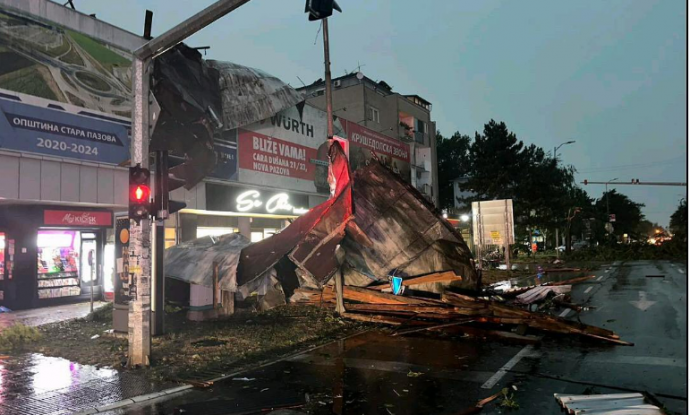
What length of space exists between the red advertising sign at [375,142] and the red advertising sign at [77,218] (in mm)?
13611

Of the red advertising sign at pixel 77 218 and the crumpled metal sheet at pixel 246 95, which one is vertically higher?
the crumpled metal sheet at pixel 246 95

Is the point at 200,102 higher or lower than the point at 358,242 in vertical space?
higher

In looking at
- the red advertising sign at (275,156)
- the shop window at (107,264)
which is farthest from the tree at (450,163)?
the shop window at (107,264)

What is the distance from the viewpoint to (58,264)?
1633 cm

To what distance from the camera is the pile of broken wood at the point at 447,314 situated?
9906mm

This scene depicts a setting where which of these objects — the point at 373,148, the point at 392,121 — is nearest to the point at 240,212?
the point at 373,148

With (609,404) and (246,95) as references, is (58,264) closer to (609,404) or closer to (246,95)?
(246,95)

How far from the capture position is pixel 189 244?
47.2 ft

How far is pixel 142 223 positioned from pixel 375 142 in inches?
898

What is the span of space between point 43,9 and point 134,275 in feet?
32.8

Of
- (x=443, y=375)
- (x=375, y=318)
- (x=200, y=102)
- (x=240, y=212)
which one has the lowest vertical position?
(x=443, y=375)

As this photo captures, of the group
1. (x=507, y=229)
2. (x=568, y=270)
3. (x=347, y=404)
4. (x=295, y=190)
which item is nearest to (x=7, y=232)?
(x=295, y=190)

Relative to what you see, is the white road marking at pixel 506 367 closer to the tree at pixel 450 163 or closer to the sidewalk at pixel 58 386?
the sidewalk at pixel 58 386

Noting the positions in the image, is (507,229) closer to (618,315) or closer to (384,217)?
(618,315)
